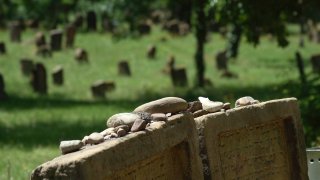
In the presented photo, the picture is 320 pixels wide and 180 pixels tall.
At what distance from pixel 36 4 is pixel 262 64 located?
977 cm

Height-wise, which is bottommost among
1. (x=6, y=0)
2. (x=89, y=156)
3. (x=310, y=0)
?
(x=89, y=156)

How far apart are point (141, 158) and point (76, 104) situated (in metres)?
13.1

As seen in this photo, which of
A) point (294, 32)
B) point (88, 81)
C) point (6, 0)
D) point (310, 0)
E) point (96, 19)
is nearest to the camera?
point (310, 0)

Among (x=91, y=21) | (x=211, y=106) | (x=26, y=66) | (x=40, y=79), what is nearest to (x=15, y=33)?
(x=91, y=21)

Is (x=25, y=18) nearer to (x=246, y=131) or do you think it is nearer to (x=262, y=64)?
(x=262, y=64)

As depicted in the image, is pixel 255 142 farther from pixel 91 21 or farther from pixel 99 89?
pixel 91 21

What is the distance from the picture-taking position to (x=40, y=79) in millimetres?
20375

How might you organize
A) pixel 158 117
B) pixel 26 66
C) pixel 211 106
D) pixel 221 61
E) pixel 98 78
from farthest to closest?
pixel 221 61 → pixel 98 78 → pixel 26 66 → pixel 211 106 → pixel 158 117

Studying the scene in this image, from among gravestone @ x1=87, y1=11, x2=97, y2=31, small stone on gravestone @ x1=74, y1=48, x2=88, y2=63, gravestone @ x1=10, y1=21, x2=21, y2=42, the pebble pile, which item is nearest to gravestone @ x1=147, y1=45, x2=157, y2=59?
small stone on gravestone @ x1=74, y1=48, x2=88, y2=63

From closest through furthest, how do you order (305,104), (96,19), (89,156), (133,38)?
(89,156) → (305,104) → (133,38) → (96,19)

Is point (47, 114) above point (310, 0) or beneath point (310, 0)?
beneath

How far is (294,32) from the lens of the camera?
120 feet

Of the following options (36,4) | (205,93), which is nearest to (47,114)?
(205,93)

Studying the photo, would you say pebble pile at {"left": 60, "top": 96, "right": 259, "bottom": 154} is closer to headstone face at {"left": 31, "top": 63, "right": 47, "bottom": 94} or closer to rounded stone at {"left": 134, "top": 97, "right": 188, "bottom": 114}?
rounded stone at {"left": 134, "top": 97, "right": 188, "bottom": 114}
